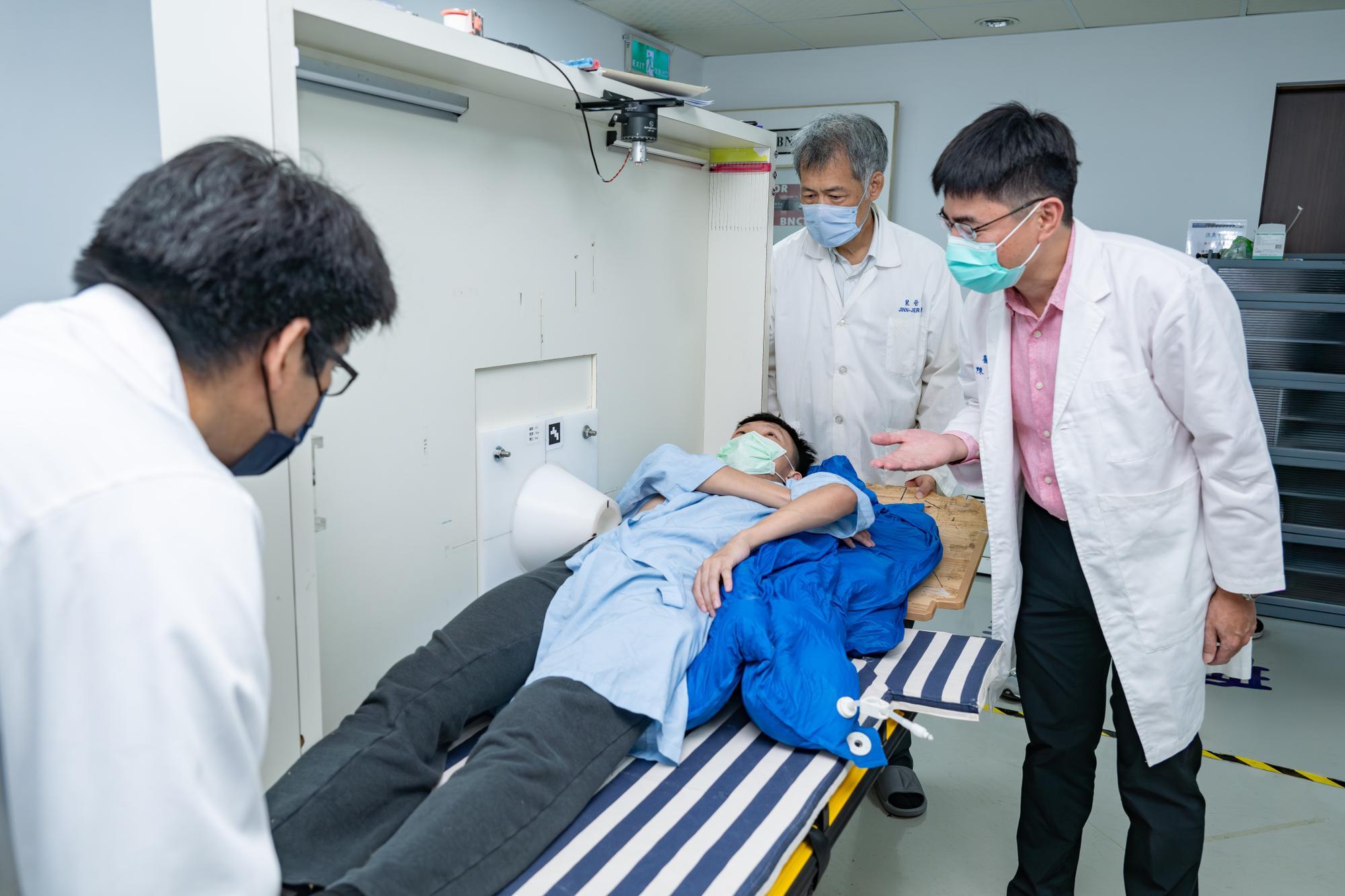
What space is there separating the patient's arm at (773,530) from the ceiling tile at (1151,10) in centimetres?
331

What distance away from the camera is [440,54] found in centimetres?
145

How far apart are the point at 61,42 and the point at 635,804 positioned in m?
2.42

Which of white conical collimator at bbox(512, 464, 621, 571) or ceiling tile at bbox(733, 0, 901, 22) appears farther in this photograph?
ceiling tile at bbox(733, 0, 901, 22)

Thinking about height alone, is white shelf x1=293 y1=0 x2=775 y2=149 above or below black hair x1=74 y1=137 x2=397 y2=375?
above

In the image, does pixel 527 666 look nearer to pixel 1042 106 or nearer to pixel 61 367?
pixel 61 367

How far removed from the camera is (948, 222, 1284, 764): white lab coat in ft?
4.68

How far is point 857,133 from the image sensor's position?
7.41 feet

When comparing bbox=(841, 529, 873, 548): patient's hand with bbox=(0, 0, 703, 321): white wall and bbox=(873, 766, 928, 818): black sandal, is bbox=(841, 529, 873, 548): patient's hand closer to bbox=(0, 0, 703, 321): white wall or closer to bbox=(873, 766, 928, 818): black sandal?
bbox=(873, 766, 928, 818): black sandal

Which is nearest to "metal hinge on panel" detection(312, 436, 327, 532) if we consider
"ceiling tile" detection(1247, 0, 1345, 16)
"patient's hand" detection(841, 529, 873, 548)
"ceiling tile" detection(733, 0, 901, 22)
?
"patient's hand" detection(841, 529, 873, 548)

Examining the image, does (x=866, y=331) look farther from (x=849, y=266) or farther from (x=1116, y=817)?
(x=1116, y=817)

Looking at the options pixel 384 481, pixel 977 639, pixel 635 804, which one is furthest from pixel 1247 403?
pixel 384 481

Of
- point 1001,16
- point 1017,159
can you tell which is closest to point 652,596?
point 1017,159

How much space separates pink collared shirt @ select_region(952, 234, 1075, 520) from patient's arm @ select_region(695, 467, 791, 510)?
506 millimetres

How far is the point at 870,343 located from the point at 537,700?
1.51 m
